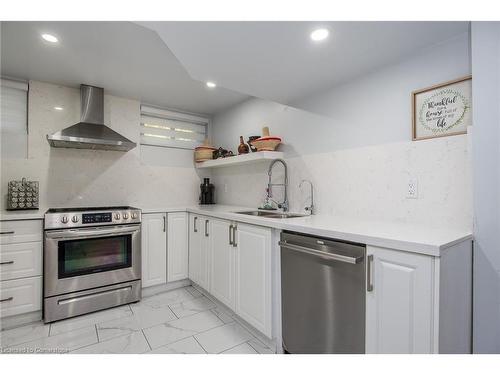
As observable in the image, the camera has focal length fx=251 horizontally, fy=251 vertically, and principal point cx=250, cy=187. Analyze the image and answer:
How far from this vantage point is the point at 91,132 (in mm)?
2549

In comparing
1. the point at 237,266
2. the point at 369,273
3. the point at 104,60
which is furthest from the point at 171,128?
the point at 369,273

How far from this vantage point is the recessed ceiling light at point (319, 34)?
1.33m

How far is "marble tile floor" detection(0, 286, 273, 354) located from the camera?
5.87ft

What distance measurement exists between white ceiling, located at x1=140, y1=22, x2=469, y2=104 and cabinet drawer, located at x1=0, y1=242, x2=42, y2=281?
2005 mm

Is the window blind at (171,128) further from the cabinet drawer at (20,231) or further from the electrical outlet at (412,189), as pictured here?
the electrical outlet at (412,189)

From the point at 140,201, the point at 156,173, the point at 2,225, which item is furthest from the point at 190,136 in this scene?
the point at 2,225

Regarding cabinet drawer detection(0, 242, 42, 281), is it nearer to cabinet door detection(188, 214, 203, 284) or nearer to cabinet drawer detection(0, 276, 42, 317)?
cabinet drawer detection(0, 276, 42, 317)

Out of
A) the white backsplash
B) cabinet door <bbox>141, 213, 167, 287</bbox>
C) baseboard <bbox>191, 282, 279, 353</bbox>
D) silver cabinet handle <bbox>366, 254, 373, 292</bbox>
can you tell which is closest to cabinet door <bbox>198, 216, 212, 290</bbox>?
baseboard <bbox>191, 282, 279, 353</bbox>

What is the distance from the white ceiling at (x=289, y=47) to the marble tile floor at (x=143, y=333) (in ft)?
6.49

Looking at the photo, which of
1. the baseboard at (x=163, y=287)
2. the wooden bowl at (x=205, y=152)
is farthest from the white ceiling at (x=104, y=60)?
the baseboard at (x=163, y=287)

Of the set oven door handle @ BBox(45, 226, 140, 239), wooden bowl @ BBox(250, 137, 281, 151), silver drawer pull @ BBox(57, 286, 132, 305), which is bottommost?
silver drawer pull @ BBox(57, 286, 132, 305)

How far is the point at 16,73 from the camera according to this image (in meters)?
2.40

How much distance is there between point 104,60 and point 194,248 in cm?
197
